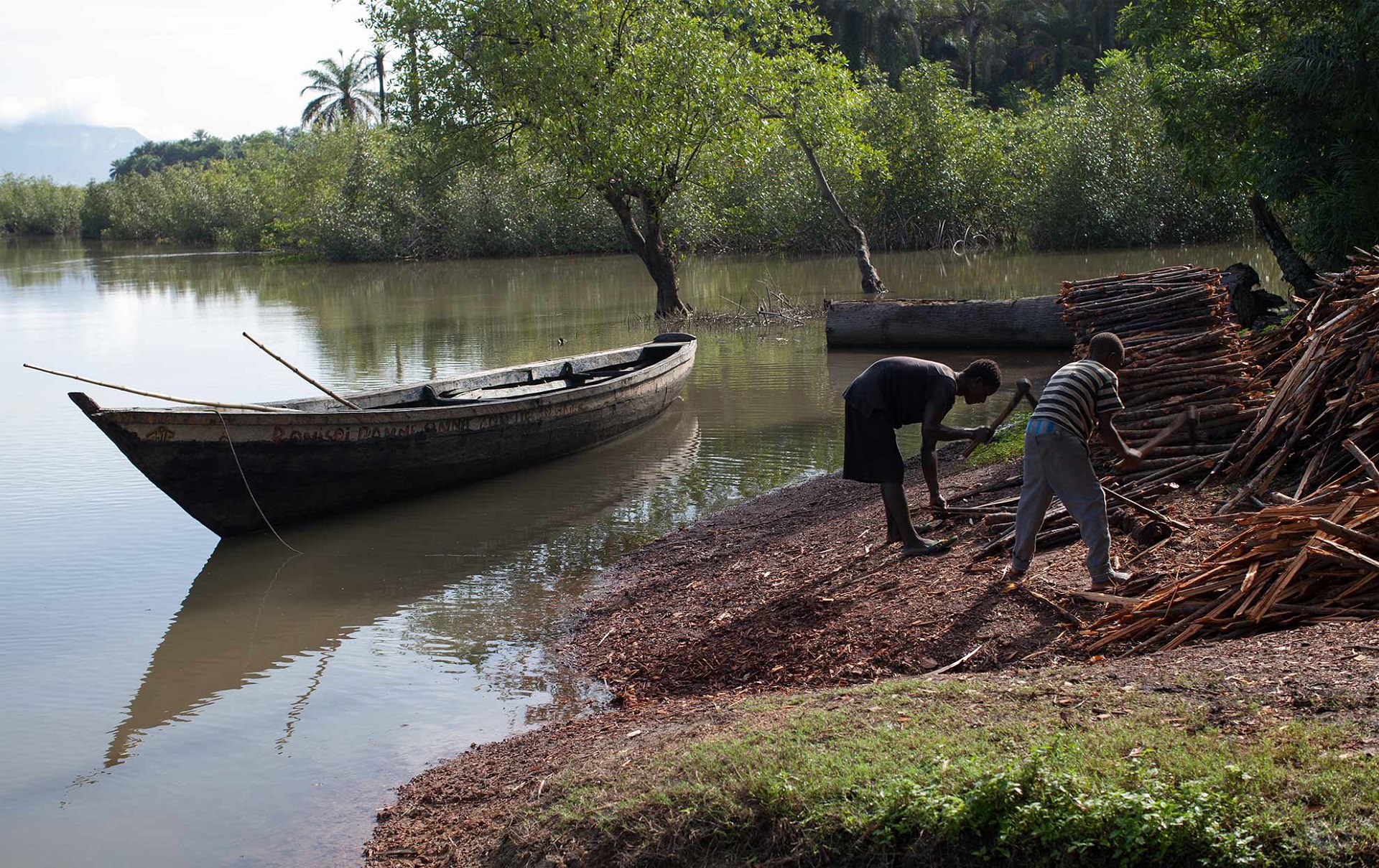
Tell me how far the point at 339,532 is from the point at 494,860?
6.59 m

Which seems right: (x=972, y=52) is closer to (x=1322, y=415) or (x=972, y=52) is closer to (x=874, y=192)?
(x=874, y=192)

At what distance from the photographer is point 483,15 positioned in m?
23.0

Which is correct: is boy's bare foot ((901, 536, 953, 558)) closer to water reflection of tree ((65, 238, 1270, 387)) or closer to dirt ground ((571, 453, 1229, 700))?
dirt ground ((571, 453, 1229, 700))

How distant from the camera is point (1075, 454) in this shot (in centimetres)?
609

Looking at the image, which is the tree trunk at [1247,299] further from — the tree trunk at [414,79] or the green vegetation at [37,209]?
the green vegetation at [37,209]

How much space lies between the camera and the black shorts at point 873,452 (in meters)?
7.27

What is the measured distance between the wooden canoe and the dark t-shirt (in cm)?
519

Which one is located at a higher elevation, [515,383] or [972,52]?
[972,52]

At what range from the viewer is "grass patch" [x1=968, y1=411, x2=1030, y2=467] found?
9.95m

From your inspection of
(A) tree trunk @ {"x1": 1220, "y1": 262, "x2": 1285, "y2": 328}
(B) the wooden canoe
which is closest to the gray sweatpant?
(B) the wooden canoe

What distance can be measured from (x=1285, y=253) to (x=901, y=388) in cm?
1081

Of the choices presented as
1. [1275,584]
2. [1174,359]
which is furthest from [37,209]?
[1275,584]

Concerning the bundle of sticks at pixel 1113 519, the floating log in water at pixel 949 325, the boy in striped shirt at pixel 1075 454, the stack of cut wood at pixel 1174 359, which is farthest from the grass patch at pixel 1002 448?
the floating log in water at pixel 949 325

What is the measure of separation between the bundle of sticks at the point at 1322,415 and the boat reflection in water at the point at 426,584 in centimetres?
435
